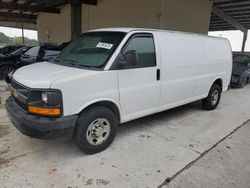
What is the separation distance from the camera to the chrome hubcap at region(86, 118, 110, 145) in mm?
3105

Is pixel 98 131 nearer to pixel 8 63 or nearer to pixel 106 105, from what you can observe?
pixel 106 105

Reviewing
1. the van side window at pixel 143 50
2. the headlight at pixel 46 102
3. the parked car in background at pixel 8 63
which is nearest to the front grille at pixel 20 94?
the headlight at pixel 46 102

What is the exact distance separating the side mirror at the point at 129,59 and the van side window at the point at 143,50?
0.10m

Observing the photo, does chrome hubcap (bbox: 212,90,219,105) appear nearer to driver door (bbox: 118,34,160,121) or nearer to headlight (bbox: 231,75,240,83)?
driver door (bbox: 118,34,160,121)

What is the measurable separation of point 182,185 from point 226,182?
0.59 m

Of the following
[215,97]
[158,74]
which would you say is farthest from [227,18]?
[158,74]

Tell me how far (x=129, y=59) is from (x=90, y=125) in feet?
3.67

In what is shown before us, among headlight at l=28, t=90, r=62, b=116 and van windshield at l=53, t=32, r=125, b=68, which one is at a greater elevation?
van windshield at l=53, t=32, r=125, b=68

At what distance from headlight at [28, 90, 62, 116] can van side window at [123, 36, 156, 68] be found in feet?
4.21

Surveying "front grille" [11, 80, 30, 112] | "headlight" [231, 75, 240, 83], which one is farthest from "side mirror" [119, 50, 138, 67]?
"headlight" [231, 75, 240, 83]

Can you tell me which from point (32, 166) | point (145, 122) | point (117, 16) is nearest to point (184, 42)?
point (145, 122)

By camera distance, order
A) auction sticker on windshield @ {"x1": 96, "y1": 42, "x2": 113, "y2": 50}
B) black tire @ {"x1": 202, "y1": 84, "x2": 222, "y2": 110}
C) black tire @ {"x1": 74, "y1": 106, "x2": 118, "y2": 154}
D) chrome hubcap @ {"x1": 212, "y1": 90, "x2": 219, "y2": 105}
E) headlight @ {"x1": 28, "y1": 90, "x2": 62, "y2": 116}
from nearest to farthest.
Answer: headlight @ {"x1": 28, "y1": 90, "x2": 62, "y2": 116} → black tire @ {"x1": 74, "y1": 106, "x2": 118, "y2": 154} → auction sticker on windshield @ {"x1": 96, "y1": 42, "x2": 113, "y2": 50} → black tire @ {"x1": 202, "y1": 84, "x2": 222, "y2": 110} → chrome hubcap @ {"x1": 212, "y1": 90, "x2": 219, "y2": 105}

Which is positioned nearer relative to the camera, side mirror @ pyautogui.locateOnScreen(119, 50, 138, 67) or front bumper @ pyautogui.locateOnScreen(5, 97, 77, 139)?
front bumper @ pyautogui.locateOnScreen(5, 97, 77, 139)

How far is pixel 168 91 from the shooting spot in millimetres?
4086
